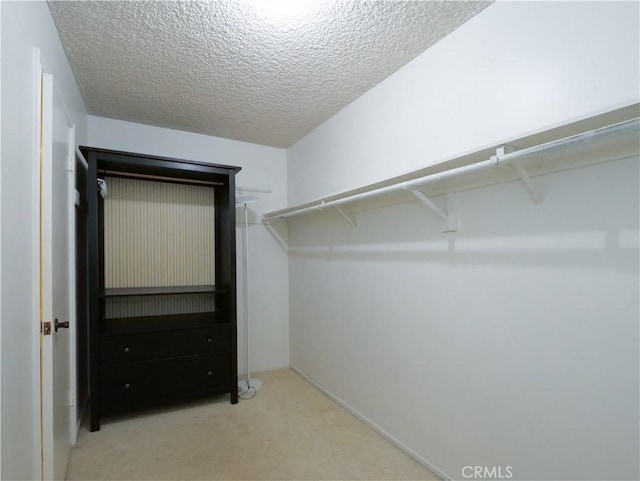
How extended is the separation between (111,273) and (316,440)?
2.14 meters

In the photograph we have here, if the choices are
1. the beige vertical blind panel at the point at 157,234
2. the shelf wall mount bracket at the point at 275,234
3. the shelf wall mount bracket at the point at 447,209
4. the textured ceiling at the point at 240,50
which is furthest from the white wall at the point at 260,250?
the shelf wall mount bracket at the point at 447,209

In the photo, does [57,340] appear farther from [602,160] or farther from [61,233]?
[602,160]

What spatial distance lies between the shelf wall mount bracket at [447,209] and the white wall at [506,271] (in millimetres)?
48

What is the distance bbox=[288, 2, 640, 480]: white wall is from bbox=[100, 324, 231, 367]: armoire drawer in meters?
1.16

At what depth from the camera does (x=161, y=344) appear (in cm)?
255

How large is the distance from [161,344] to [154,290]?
1.62ft

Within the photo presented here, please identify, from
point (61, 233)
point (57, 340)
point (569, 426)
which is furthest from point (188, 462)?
point (569, 426)

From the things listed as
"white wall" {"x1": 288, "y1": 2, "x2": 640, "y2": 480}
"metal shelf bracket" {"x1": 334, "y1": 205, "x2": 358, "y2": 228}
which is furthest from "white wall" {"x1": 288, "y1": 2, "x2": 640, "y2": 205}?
"metal shelf bracket" {"x1": 334, "y1": 205, "x2": 358, "y2": 228}

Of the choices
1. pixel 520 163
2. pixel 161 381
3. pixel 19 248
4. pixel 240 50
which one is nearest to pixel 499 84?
pixel 520 163

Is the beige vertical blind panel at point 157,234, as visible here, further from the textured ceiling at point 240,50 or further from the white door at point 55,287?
the white door at point 55,287

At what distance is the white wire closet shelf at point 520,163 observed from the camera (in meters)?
1.10

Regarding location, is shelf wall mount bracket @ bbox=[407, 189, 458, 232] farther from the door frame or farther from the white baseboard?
the door frame

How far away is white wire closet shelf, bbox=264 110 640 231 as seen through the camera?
110cm
